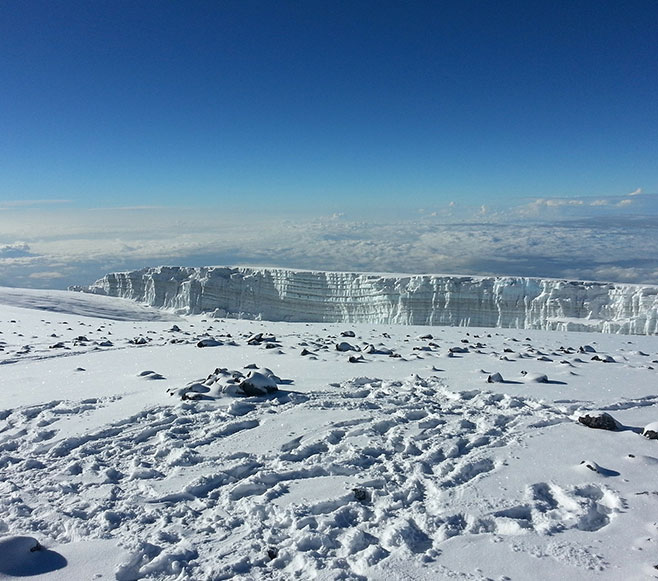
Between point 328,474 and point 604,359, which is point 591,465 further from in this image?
point 604,359

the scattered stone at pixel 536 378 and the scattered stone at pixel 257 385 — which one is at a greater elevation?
the scattered stone at pixel 257 385

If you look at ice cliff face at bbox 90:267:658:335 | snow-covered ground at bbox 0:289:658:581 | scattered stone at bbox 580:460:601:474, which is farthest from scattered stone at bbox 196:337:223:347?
ice cliff face at bbox 90:267:658:335

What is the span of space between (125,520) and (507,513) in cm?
318

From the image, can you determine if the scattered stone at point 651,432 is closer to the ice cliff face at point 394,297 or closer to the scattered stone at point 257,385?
the scattered stone at point 257,385

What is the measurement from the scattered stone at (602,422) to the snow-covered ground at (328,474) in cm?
18

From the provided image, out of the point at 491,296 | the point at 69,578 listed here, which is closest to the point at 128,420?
the point at 69,578

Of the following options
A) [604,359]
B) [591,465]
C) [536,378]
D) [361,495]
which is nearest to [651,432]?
[591,465]

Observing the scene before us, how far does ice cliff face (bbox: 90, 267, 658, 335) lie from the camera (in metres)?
28.0

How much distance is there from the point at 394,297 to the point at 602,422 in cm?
2827

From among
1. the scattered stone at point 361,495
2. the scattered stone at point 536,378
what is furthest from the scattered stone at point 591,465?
the scattered stone at point 536,378

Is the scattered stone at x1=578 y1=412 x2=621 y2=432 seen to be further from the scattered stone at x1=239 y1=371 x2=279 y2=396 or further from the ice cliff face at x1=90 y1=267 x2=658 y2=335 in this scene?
the ice cliff face at x1=90 y1=267 x2=658 y2=335

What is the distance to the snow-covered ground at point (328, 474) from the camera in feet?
10.3

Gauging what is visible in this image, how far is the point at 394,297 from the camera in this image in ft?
110

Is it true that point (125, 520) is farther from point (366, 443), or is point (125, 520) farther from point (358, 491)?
point (366, 443)
